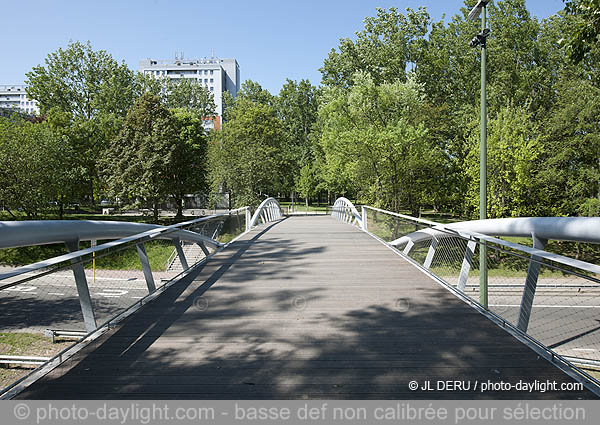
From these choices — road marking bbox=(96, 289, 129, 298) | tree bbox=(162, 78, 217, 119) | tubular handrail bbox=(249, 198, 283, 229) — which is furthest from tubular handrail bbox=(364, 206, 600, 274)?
tree bbox=(162, 78, 217, 119)

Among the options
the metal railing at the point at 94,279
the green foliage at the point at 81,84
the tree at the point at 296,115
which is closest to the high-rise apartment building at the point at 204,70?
the tree at the point at 296,115

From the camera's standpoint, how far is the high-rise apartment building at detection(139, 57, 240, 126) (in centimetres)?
11550

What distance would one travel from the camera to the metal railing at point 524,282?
378cm

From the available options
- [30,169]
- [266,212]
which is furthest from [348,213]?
[30,169]

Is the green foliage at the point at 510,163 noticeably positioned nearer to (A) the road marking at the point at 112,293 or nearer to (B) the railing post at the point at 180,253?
(B) the railing post at the point at 180,253

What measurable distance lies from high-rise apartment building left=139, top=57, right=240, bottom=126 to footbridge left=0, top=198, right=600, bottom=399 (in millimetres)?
110454

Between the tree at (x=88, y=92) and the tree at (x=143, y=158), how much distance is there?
6.07m

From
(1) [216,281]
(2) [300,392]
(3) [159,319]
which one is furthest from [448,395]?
(1) [216,281]

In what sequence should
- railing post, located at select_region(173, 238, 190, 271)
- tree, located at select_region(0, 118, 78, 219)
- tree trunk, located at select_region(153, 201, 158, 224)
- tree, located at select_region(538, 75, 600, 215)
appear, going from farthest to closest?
tree trunk, located at select_region(153, 201, 158, 224), tree, located at select_region(0, 118, 78, 219), tree, located at select_region(538, 75, 600, 215), railing post, located at select_region(173, 238, 190, 271)

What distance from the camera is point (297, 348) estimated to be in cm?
371

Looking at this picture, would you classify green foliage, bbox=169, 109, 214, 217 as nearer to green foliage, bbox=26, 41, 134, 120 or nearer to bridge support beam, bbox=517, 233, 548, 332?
green foliage, bbox=26, 41, 134, 120

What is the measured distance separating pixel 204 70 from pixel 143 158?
94086 millimetres

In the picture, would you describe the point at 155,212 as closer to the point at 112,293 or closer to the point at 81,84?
the point at 81,84
